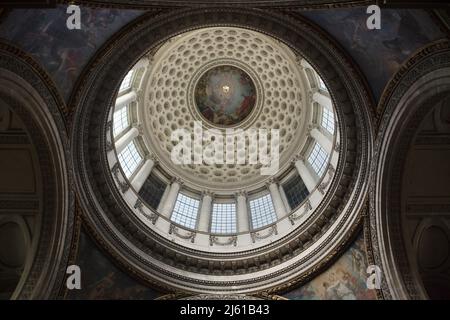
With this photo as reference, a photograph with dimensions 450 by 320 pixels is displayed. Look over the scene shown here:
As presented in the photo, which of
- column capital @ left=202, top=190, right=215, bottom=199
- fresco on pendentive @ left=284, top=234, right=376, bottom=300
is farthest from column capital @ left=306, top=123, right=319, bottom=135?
fresco on pendentive @ left=284, top=234, right=376, bottom=300

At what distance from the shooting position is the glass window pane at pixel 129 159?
27422 mm

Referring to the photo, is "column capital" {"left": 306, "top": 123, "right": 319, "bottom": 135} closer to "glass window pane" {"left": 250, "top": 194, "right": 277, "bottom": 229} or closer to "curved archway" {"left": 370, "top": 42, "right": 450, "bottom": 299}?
"glass window pane" {"left": 250, "top": 194, "right": 277, "bottom": 229}

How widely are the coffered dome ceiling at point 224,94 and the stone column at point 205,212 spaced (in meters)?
1.23

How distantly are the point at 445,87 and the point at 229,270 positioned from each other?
43.9ft

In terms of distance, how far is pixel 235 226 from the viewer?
93.6 feet

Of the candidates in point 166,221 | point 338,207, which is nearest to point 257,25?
point 338,207

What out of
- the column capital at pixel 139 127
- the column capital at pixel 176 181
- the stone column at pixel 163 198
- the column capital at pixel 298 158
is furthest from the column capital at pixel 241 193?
the column capital at pixel 139 127

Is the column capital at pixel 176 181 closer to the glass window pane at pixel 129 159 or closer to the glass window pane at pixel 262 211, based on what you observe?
the glass window pane at pixel 129 159

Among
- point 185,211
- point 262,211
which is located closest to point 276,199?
point 262,211

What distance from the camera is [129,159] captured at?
28.8m

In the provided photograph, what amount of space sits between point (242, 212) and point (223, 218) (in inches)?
48.2

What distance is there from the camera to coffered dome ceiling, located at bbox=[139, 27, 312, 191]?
32.7m

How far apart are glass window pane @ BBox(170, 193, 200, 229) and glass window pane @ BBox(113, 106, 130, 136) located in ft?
18.5

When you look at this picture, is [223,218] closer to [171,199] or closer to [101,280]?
[171,199]
